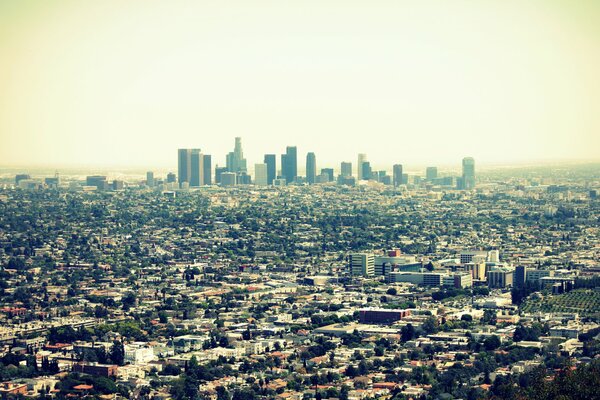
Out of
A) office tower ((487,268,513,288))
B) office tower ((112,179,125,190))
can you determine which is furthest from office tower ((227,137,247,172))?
office tower ((487,268,513,288))

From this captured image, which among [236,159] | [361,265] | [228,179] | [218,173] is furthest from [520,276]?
[236,159]

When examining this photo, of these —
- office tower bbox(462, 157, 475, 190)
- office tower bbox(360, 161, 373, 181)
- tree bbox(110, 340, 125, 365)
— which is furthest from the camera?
office tower bbox(360, 161, 373, 181)

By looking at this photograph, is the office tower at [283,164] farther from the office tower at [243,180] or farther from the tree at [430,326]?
the tree at [430,326]

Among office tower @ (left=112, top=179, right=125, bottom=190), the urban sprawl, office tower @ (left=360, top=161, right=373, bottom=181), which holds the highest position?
office tower @ (left=360, top=161, right=373, bottom=181)

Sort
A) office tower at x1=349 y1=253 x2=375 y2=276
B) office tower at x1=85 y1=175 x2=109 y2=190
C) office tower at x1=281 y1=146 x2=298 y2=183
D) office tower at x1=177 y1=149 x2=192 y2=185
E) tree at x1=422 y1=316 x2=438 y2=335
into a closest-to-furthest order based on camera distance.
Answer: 1. tree at x1=422 y1=316 x2=438 y2=335
2. office tower at x1=349 y1=253 x2=375 y2=276
3. office tower at x1=85 y1=175 x2=109 y2=190
4. office tower at x1=177 y1=149 x2=192 y2=185
5. office tower at x1=281 y1=146 x2=298 y2=183

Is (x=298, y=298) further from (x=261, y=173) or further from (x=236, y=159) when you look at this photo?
(x=236, y=159)

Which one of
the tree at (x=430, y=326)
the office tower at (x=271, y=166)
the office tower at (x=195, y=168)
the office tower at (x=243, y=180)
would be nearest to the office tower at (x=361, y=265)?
the tree at (x=430, y=326)

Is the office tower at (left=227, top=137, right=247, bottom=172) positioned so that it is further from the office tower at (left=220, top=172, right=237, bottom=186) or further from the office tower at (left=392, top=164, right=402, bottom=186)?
the office tower at (left=392, top=164, right=402, bottom=186)
